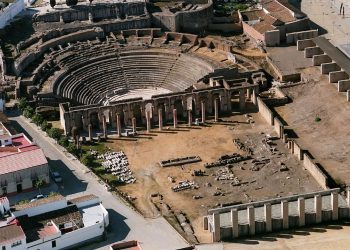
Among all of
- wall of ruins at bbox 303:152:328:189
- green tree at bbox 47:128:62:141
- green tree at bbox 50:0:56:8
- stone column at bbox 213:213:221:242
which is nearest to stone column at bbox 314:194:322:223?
wall of ruins at bbox 303:152:328:189

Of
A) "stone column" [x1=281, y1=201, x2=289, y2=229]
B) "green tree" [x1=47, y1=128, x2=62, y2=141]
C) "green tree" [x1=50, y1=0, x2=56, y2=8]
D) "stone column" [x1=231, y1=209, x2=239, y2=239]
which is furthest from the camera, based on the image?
"green tree" [x1=50, y1=0, x2=56, y2=8]

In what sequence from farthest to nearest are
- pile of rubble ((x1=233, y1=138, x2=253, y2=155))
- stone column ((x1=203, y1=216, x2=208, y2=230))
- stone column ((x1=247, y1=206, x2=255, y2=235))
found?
pile of rubble ((x1=233, y1=138, x2=253, y2=155)), stone column ((x1=203, y1=216, x2=208, y2=230)), stone column ((x1=247, y1=206, x2=255, y2=235))

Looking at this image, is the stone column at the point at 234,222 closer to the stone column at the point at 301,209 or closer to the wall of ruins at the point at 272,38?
the stone column at the point at 301,209

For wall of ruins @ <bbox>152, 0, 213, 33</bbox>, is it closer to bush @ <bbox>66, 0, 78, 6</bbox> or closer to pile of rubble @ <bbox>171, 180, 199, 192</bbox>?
bush @ <bbox>66, 0, 78, 6</bbox>

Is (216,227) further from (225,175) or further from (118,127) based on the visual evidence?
(118,127)

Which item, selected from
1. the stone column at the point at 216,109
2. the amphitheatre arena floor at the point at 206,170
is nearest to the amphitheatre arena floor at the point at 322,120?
the amphitheatre arena floor at the point at 206,170
